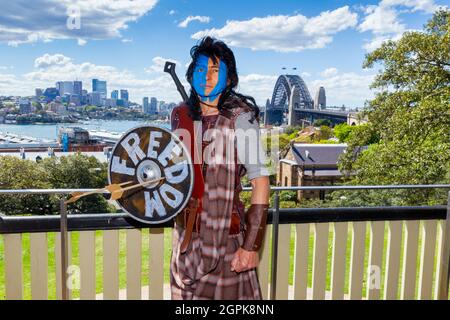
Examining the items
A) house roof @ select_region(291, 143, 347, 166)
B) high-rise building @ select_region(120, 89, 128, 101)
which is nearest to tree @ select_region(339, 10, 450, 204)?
house roof @ select_region(291, 143, 347, 166)

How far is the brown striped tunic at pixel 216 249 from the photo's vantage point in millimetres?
1257

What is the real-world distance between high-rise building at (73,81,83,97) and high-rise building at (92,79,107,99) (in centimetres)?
12

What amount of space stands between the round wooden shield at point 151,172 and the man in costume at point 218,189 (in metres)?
0.04

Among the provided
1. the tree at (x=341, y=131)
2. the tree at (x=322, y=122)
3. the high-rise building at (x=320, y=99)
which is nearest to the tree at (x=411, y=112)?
the high-rise building at (x=320, y=99)

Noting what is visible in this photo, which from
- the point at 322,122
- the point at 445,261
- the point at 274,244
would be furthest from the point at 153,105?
the point at 322,122

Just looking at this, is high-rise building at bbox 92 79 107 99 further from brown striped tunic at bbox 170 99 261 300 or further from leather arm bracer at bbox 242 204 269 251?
leather arm bracer at bbox 242 204 269 251

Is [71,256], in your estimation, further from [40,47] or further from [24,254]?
[40,47]

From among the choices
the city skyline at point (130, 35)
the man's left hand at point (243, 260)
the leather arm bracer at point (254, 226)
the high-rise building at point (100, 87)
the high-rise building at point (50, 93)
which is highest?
the city skyline at point (130, 35)

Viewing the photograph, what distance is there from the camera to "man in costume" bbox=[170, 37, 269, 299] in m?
1.27

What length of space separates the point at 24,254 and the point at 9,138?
215cm

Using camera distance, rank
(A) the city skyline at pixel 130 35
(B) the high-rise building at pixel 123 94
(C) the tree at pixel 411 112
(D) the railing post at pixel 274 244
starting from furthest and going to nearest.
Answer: (C) the tree at pixel 411 112 < (B) the high-rise building at pixel 123 94 < (A) the city skyline at pixel 130 35 < (D) the railing post at pixel 274 244

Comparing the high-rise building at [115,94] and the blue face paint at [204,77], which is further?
the high-rise building at [115,94]

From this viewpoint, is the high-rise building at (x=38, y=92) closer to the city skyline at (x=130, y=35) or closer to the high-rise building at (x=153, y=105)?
the city skyline at (x=130, y=35)
